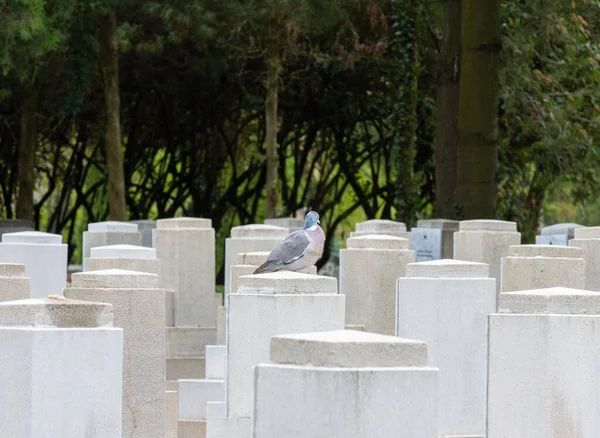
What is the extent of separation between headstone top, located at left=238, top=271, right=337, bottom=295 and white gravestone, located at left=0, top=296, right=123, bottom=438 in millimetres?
1842

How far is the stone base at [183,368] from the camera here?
11898 millimetres

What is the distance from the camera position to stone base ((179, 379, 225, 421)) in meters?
9.55

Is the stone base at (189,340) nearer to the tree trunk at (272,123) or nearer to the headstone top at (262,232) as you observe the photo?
the headstone top at (262,232)

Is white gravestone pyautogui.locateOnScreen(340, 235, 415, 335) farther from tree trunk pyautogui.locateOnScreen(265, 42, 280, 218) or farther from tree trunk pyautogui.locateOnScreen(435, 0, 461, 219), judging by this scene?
tree trunk pyautogui.locateOnScreen(265, 42, 280, 218)

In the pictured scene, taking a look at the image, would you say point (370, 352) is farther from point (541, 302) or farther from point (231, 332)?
point (231, 332)

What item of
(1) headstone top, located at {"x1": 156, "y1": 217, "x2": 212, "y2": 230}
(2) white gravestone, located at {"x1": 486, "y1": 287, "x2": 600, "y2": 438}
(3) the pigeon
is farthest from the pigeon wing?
(1) headstone top, located at {"x1": 156, "y1": 217, "x2": 212, "y2": 230}

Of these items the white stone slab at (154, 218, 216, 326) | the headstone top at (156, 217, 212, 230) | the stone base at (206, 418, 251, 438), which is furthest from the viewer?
the headstone top at (156, 217, 212, 230)

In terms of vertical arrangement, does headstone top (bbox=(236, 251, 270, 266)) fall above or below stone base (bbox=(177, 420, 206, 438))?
above

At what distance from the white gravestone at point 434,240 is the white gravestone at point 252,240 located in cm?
222

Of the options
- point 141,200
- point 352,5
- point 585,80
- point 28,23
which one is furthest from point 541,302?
point 141,200

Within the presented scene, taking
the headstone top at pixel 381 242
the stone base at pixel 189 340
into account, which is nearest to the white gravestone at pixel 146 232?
the stone base at pixel 189 340

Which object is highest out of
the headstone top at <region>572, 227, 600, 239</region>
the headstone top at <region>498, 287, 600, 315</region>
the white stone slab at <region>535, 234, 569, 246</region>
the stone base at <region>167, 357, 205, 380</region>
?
the headstone top at <region>572, 227, 600, 239</region>

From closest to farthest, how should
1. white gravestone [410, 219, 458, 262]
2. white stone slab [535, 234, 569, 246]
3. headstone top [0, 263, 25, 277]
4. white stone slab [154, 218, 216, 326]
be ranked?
headstone top [0, 263, 25, 277] → white stone slab [154, 218, 216, 326] → white stone slab [535, 234, 569, 246] → white gravestone [410, 219, 458, 262]

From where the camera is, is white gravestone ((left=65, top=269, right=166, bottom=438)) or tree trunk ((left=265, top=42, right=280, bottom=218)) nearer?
white gravestone ((left=65, top=269, right=166, bottom=438))
